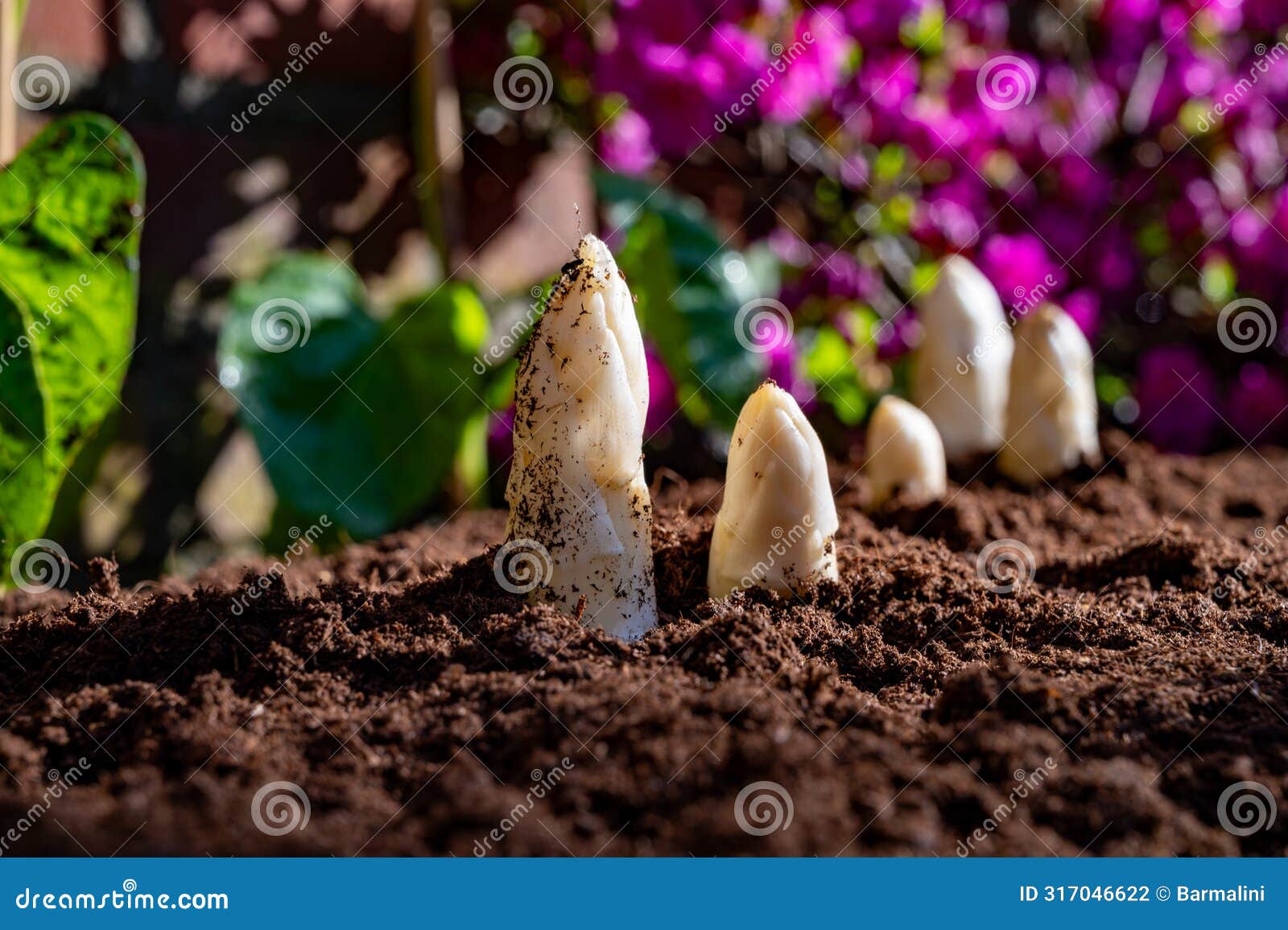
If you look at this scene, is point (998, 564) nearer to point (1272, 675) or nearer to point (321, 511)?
point (1272, 675)

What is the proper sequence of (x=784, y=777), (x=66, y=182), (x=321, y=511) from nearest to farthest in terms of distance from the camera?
(x=784, y=777) < (x=66, y=182) < (x=321, y=511)

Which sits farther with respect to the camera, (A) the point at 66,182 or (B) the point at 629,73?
(B) the point at 629,73

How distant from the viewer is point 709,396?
6.20ft

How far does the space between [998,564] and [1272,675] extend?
0.41 meters

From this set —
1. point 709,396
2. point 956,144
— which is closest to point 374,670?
point 709,396
